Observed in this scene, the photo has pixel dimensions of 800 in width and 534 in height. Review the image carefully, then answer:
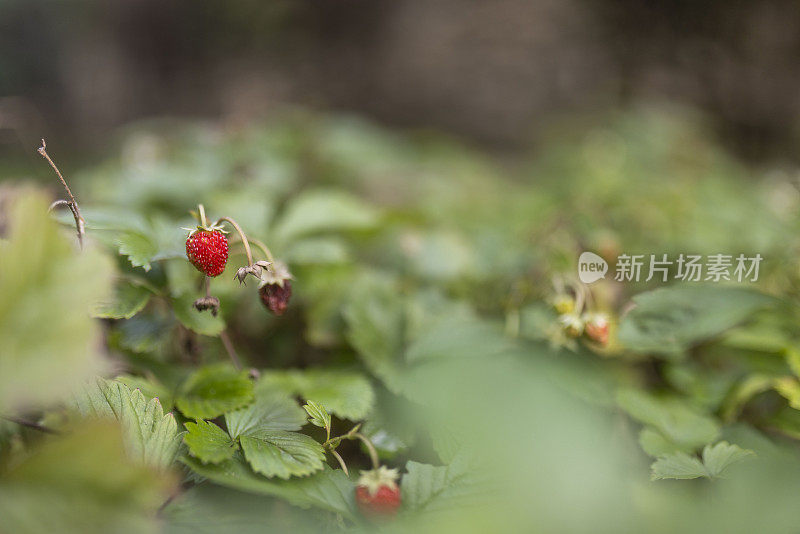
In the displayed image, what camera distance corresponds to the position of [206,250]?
77cm

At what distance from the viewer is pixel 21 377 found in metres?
0.47

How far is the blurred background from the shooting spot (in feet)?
11.3

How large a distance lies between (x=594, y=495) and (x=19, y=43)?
264 inches

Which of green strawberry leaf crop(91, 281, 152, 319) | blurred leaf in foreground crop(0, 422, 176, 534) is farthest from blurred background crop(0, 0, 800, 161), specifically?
blurred leaf in foreground crop(0, 422, 176, 534)

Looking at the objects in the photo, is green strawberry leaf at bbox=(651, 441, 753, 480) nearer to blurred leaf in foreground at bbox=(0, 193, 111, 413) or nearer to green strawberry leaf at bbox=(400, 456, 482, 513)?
green strawberry leaf at bbox=(400, 456, 482, 513)

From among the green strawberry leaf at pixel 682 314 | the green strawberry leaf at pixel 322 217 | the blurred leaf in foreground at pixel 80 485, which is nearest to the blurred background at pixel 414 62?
the green strawberry leaf at pixel 322 217

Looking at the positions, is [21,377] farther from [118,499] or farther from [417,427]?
[417,427]

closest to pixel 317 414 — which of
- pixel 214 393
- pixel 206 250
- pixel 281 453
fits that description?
pixel 281 453

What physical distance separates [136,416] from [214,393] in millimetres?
133

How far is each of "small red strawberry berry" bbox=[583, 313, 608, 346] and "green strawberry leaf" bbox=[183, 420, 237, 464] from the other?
0.64m

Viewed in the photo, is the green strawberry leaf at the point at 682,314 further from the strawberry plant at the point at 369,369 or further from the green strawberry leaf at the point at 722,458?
the green strawberry leaf at the point at 722,458

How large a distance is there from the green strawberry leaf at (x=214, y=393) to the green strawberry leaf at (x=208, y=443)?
36mm

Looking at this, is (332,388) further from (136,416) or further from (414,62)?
(414,62)

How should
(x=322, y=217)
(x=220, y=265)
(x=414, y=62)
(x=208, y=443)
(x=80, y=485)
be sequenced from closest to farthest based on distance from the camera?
(x=80, y=485) < (x=208, y=443) < (x=220, y=265) < (x=322, y=217) < (x=414, y=62)
